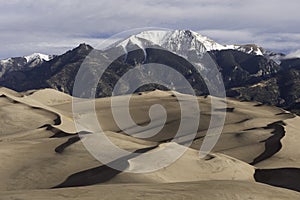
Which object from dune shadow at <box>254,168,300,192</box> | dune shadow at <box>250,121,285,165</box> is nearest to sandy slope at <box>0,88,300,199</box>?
dune shadow at <box>250,121,285,165</box>

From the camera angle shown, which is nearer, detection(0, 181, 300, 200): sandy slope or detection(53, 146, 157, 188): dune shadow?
detection(0, 181, 300, 200): sandy slope

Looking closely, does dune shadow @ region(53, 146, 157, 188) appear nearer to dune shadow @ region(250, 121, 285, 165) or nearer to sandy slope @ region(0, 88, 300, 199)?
sandy slope @ region(0, 88, 300, 199)

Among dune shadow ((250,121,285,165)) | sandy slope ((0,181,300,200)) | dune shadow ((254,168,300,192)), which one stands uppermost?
sandy slope ((0,181,300,200))

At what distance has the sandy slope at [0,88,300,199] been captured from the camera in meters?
21.7

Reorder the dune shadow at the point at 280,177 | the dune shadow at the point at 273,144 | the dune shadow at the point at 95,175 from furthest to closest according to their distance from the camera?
the dune shadow at the point at 273,144
the dune shadow at the point at 280,177
the dune shadow at the point at 95,175

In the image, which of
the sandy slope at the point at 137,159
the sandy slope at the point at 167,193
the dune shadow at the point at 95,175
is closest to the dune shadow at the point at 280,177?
the sandy slope at the point at 137,159

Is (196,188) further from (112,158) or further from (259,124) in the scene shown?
(259,124)

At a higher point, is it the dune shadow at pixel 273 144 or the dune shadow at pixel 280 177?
the dune shadow at pixel 280 177

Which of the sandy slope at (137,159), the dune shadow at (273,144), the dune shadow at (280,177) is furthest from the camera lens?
the dune shadow at (273,144)

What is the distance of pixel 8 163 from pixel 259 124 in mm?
40014

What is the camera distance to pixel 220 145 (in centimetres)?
5400

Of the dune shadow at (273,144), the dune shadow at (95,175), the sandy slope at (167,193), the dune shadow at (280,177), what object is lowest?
the dune shadow at (273,144)

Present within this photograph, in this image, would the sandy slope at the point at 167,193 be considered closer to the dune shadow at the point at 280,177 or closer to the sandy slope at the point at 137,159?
the sandy slope at the point at 137,159

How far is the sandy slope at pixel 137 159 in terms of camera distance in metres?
21.7
